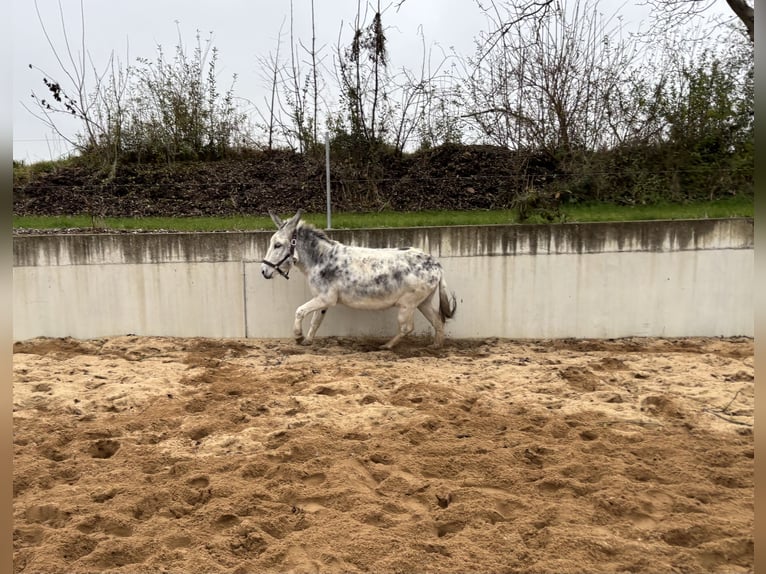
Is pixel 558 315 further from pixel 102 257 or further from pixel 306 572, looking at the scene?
pixel 102 257

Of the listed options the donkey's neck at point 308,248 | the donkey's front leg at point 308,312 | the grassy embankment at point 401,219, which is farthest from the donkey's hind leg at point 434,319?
the grassy embankment at point 401,219

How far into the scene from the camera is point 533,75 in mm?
11219

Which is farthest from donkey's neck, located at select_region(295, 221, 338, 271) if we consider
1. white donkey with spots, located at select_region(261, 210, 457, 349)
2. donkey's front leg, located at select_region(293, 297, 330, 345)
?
donkey's front leg, located at select_region(293, 297, 330, 345)

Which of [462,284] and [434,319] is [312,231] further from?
[462,284]

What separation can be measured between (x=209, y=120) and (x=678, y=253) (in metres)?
10.5

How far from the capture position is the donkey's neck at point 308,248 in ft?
23.5

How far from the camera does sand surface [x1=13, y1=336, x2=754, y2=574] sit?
2670 millimetres

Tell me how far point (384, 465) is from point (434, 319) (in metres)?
3.72

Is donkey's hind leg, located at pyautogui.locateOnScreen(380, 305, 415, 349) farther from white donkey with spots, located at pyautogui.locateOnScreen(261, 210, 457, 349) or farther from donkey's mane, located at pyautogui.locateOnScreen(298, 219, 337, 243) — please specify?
donkey's mane, located at pyautogui.locateOnScreen(298, 219, 337, 243)

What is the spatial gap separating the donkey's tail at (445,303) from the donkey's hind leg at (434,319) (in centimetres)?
9

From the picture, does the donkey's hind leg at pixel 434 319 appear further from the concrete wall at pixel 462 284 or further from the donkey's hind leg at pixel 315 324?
the donkey's hind leg at pixel 315 324

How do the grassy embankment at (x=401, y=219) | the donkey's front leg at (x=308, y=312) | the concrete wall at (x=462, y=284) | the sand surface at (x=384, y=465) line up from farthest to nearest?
the grassy embankment at (x=401, y=219) → the concrete wall at (x=462, y=284) → the donkey's front leg at (x=308, y=312) → the sand surface at (x=384, y=465)

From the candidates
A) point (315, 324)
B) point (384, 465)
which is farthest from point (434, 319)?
point (384, 465)

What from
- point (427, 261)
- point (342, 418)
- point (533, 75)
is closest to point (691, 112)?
point (533, 75)
